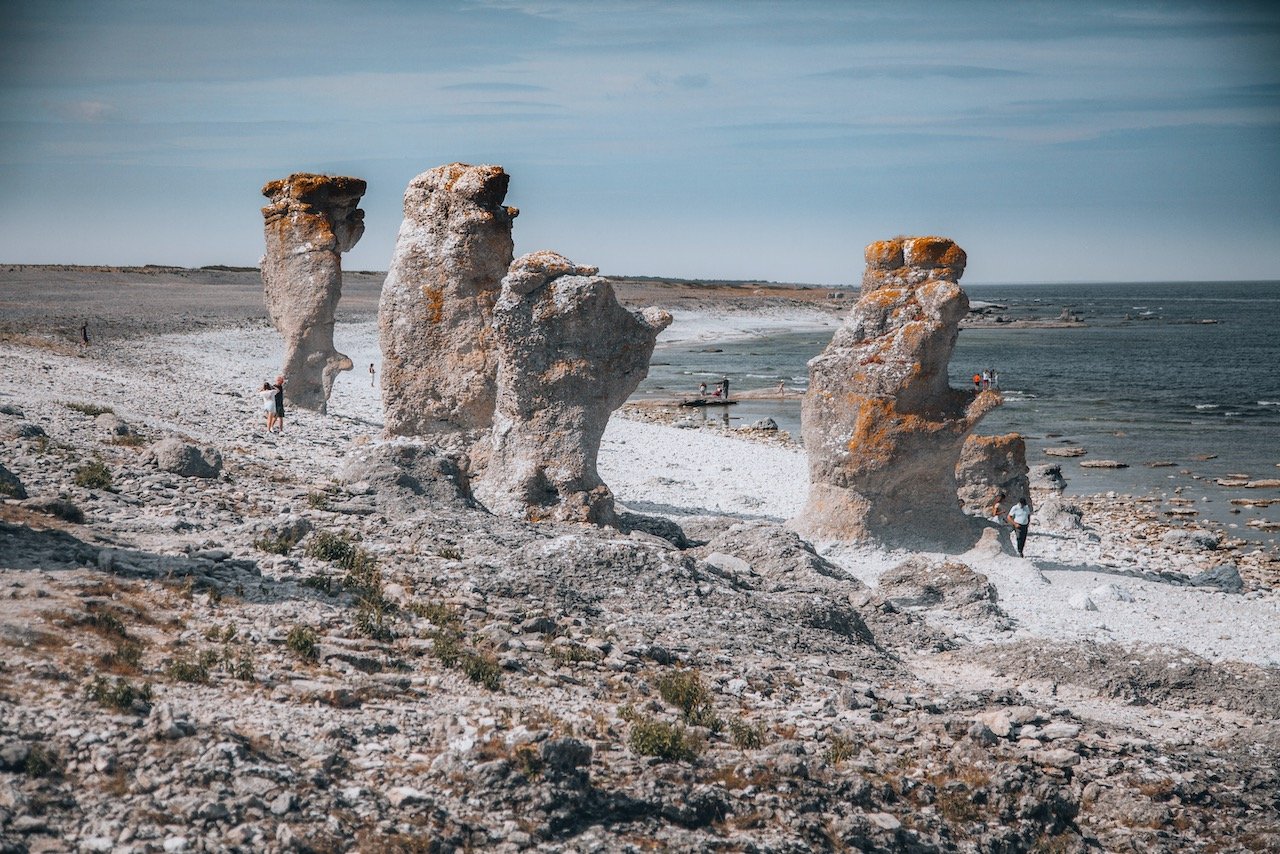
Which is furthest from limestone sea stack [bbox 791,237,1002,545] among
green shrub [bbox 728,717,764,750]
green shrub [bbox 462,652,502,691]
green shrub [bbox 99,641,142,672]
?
green shrub [bbox 99,641,142,672]

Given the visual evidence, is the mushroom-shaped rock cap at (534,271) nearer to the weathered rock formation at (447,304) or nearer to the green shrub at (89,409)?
the weathered rock formation at (447,304)

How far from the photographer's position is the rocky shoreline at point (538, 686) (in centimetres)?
708

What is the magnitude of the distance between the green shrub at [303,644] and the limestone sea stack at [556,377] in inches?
293

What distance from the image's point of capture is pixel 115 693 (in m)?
7.43

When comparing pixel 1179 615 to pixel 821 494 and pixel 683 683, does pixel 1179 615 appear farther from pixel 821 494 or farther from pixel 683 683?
pixel 683 683

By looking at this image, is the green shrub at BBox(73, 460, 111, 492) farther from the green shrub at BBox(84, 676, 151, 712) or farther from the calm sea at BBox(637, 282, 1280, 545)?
the calm sea at BBox(637, 282, 1280, 545)

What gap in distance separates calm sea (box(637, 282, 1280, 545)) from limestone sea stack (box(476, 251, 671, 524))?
16.6 meters

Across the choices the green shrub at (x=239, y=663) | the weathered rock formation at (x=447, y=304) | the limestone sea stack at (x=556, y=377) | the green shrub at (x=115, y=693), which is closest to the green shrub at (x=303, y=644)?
the green shrub at (x=239, y=663)

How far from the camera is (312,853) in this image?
6.51 m

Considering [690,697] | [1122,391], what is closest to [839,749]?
[690,697]

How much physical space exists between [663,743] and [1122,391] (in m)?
54.3

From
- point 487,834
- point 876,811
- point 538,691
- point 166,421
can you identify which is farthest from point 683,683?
point 166,421

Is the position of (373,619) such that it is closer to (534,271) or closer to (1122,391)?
(534,271)

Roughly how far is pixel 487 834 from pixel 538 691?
7.16 feet
